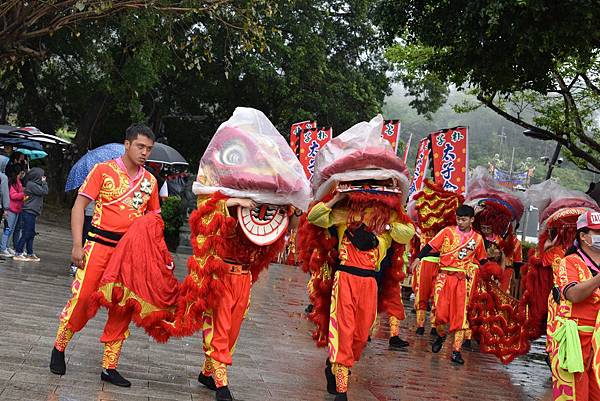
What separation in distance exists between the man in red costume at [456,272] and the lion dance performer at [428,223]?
28.4 inches

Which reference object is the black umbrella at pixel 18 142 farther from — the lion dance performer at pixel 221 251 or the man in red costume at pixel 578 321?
the man in red costume at pixel 578 321

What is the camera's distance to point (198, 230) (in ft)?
18.2

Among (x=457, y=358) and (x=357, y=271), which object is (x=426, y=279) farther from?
(x=357, y=271)

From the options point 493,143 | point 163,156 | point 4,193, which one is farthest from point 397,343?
point 493,143

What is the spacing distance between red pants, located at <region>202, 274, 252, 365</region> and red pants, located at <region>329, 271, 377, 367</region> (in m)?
0.87

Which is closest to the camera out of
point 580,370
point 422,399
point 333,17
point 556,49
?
point 580,370

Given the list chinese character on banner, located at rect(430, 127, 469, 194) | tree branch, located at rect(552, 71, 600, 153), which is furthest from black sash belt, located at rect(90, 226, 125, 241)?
tree branch, located at rect(552, 71, 600, 153)

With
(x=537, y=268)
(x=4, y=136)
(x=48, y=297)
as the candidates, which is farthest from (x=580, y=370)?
(x=4, y=136)

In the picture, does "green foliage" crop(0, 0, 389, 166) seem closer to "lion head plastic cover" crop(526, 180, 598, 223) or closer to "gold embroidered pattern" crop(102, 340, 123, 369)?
"lion head plastic cover" crop(526, 180, 598, 223)

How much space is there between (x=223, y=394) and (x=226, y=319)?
0.52 metres

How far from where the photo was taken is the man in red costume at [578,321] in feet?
17.0

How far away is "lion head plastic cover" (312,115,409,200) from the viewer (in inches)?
246

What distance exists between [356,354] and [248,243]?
142 centimetres

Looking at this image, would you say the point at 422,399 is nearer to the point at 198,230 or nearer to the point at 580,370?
the point at 580,370
